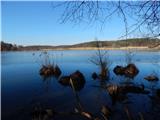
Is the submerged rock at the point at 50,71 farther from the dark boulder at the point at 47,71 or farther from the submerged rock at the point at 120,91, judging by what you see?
the submerged rock at the point at 120,91

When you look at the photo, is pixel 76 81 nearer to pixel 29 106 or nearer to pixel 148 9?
pixel 29 106

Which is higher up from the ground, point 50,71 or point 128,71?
point 50,71

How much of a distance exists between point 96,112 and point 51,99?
3749mm

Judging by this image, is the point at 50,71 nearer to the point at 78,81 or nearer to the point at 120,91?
the point at 78,81

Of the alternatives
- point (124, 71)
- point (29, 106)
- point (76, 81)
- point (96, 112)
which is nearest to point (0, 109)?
point (29, 106)

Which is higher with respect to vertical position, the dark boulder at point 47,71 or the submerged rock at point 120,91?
the dark boulder at point 47,71

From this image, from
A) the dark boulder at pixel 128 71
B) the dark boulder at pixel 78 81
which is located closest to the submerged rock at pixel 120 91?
the dark boulder at pixel 78 81

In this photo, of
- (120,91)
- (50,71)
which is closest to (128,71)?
(50,71)

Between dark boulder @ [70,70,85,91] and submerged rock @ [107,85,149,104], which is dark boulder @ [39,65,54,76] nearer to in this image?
dark boulder @ [70,70,85,91]

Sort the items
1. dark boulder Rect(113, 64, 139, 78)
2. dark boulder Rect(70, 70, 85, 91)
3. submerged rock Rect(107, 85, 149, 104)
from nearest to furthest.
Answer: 1. submerged rock Rect(107, 85, 149, 104)
2. dark boulder Rect(70, 70, 85, 91)
3. dark boulder Rect(113, 64, 139, 78)

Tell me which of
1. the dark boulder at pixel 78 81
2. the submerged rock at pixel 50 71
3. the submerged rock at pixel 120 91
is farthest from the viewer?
the submerged rock at pixel 50 71

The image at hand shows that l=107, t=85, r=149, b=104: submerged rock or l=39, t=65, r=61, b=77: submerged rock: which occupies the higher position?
l=39, t=65, r=61, b=77: submerged rock

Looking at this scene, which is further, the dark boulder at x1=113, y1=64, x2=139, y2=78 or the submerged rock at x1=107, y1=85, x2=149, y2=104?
the dark boulder at x1=113, y1=64, x2=139, y2=78

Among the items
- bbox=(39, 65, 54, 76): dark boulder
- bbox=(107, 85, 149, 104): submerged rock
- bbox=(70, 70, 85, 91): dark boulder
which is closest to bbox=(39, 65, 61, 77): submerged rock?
bbox=(39, 65, 54, 76): dark boulder
